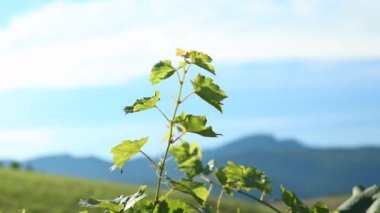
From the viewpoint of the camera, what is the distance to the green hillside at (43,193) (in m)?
29.7

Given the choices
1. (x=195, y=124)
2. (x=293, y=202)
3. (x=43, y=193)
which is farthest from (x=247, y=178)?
(x=43, y=193)

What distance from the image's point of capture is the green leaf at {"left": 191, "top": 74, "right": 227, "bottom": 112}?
4.04ft

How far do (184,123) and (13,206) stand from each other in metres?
28.7

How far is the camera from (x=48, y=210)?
29.6 m

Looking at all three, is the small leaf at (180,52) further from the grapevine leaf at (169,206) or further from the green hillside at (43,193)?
the green hillside at (43,193)

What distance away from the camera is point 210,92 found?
1.24 meters

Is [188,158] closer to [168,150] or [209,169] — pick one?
[209,169]

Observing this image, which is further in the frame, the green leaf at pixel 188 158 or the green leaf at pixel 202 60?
the green leaf at pixel 188 158

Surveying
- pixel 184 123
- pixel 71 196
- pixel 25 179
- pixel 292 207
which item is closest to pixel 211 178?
pixel 292 207

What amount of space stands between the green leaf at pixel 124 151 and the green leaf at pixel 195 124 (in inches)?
3.3

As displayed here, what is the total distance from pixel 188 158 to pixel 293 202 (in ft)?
1.90

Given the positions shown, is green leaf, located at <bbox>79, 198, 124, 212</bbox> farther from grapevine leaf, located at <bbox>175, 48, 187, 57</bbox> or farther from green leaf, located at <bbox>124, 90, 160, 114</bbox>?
grapevine leaf, located at <bbox>175, 48, 187, 57</bbox>

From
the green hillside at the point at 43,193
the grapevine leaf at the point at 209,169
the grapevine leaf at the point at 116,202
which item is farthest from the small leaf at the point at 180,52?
the green hillside at the point at 43,193

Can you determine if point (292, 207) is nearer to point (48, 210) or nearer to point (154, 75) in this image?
point (154, 75)
